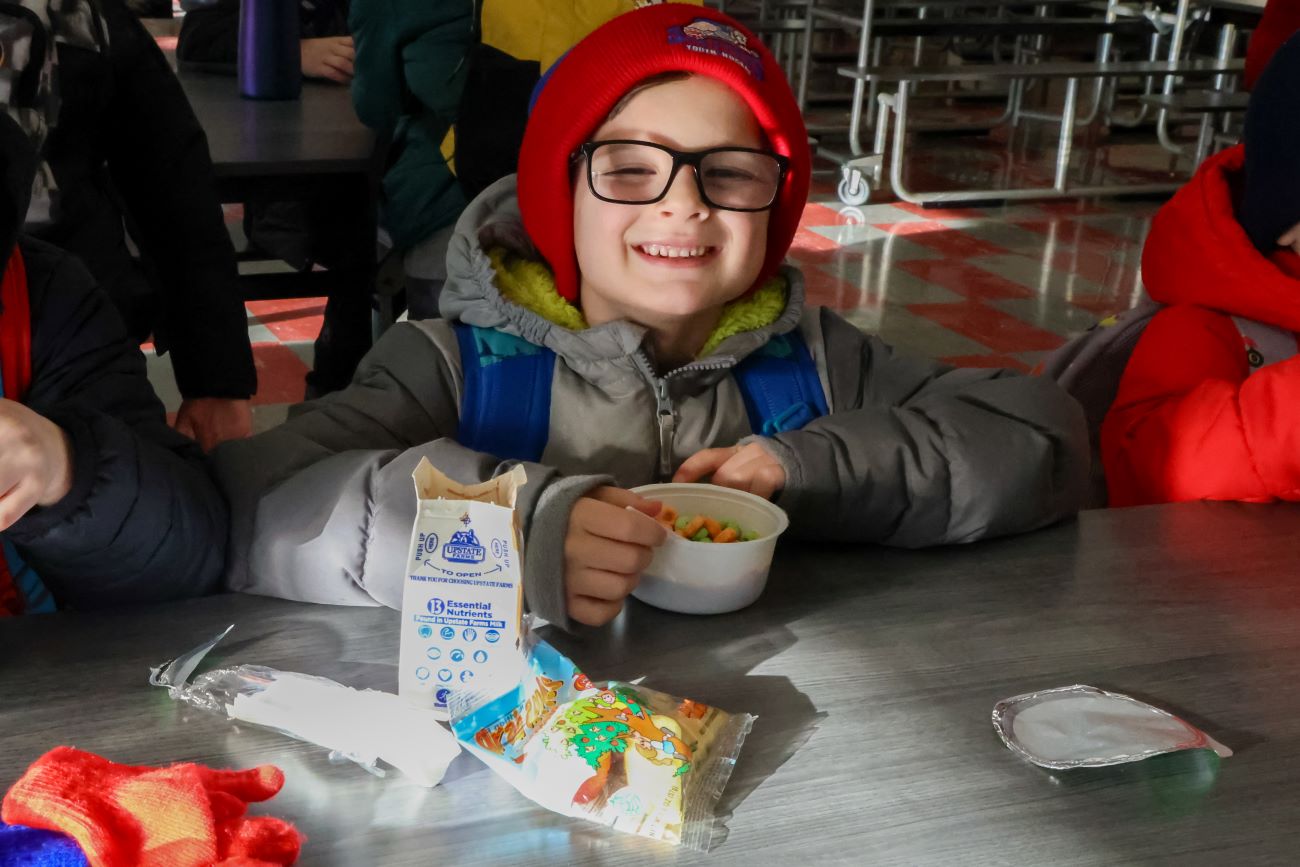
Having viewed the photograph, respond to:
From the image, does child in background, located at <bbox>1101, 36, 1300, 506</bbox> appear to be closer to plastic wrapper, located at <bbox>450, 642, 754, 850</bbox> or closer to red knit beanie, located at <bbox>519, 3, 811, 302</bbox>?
red knit beanie, located at <bbox>519, 3, 811, 302</bbox>

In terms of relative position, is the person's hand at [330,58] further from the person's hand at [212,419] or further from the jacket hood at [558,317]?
the jacket hood at [558,317]

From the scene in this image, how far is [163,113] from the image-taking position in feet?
5.46

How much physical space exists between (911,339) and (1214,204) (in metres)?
2.47

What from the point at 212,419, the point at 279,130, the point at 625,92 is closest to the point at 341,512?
the point at 625,92

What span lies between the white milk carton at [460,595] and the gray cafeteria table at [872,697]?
0.06 meters

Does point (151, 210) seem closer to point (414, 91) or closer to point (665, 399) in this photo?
point (665, 399)

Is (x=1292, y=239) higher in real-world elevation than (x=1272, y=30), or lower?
lower

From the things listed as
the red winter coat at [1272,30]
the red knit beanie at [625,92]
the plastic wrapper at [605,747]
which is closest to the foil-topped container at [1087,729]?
the plastic wrapper at [605,747]

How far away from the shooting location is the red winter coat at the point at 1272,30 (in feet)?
13.1

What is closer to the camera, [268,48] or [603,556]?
[603,556]

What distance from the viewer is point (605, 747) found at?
2.54 ft

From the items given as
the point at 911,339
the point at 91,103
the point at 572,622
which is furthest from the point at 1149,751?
the point at 911,339

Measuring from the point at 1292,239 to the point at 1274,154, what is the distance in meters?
0.12

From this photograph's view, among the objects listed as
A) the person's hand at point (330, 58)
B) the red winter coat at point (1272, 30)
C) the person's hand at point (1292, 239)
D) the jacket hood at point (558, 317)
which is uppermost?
the red winter coat at point (1272, 30)
